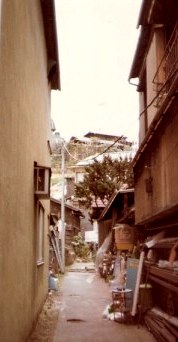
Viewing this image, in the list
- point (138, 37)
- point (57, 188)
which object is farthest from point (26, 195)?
point (57, 188)

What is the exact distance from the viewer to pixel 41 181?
9.26 meters

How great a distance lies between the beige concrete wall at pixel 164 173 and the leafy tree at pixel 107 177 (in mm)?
15847

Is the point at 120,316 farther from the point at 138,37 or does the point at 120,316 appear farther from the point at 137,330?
the point at 138,37

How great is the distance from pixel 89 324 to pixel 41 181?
396 centimetres

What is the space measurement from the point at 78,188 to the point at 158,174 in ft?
66.7

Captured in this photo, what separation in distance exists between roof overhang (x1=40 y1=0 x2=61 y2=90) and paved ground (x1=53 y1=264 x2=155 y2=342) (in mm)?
8187

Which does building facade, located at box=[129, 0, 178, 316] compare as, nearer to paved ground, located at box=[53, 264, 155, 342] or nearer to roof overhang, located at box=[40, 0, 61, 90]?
paved ground, located at box=[53, 264, 155, 342]

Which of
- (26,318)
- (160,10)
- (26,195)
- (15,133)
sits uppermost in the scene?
(160,10)

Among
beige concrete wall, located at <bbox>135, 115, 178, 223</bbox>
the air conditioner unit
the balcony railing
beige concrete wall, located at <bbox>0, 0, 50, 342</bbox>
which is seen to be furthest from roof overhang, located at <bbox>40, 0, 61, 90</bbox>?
beige concrete wall, located at <bbox>135, 115, 178, 223</bbox>

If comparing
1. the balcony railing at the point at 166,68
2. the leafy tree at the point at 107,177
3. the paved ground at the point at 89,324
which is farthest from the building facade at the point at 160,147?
the leafy tree at the point at 107,177

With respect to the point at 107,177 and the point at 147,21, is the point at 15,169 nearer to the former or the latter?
the point at 147,21

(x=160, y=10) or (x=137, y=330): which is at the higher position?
(x=160, y=10)

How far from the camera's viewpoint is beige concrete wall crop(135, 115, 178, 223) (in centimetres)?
756

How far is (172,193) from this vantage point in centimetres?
776
